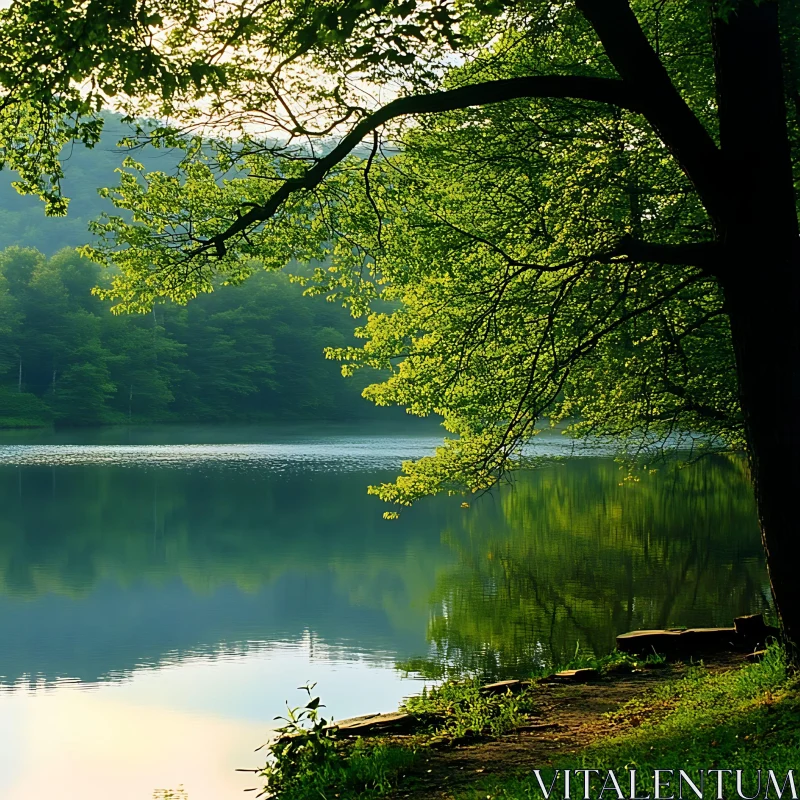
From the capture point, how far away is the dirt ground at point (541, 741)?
5.82 metres

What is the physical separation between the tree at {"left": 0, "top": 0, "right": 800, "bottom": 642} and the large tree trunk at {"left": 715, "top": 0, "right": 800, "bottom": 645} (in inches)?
0.6

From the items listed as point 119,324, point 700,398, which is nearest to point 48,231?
point 119,324

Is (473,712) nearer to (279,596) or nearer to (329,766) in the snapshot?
(329,766)

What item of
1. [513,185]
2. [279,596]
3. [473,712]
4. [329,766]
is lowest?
[279,596]

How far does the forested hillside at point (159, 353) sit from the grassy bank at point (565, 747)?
66.1 m

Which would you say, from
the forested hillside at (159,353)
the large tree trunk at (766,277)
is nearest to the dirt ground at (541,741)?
the large tree trunk at (766,277)

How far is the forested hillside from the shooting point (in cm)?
7262

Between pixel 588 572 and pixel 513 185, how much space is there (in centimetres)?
864

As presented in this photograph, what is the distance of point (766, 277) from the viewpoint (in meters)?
6.41

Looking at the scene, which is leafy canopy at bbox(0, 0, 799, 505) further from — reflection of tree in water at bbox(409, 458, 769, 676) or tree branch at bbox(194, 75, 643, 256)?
reflection of tree in water at bbox(409, 458, 769, 676)

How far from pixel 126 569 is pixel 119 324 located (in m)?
60.9

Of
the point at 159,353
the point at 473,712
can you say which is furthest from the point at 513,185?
the point at 159,353

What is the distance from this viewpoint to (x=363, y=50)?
23.0 ft

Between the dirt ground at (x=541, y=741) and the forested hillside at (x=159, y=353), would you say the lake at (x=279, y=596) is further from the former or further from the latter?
the forested hillside at (x=159, y=353)
